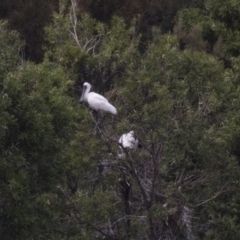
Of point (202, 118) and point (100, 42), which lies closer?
point (202, 118)

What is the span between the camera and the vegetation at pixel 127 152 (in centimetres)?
872

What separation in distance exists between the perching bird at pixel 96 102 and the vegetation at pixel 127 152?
116mm

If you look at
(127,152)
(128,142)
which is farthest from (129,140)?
(127,152)

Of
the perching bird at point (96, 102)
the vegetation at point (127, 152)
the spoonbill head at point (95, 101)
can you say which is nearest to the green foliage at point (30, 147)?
the vegetation at point (127, 152)

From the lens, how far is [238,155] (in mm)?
12375

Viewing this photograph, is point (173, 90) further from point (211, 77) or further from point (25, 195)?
point (25, 195)

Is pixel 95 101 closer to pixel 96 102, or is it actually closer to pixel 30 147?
pixel 96 102

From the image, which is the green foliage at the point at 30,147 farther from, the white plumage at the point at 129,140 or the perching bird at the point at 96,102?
the perching bird at the point at 96,102

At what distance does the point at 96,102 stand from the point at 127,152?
1746mm

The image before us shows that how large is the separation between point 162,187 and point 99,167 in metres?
0.79

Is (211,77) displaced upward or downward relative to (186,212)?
upward

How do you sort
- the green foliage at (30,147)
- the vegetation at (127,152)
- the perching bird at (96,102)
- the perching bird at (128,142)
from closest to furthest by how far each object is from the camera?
the green foliage at (30,147), the vegetation at (127,152), the perching bird at (128,142), the perching bird at (96,102)

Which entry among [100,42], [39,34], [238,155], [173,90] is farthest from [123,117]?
[39,34]

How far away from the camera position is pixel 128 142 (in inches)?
424
